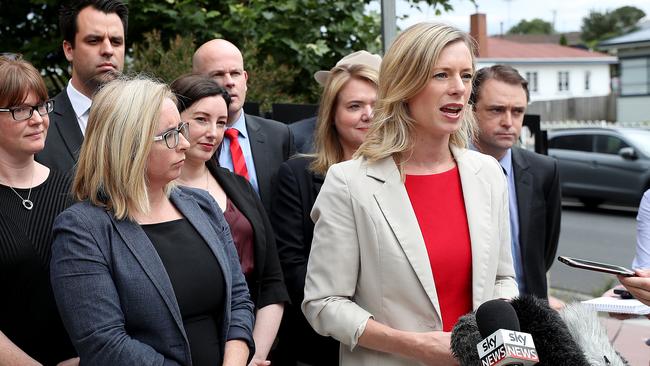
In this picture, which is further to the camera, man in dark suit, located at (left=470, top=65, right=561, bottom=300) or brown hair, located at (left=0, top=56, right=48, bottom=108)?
man in dark suit, located at (left=470, top=65, right=561, bottom=300)

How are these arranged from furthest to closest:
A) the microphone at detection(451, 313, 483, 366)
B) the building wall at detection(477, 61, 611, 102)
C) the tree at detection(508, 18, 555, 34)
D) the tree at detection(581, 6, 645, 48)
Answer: the tree at detection(508, 18, 555, 34)
the tree at detection(581, 6, 645, 48)
the building wall at detection(477, 61, 611, 102)
the microphone at detection(451, 313, 483, 366)

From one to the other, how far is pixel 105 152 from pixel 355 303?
1.01 meters

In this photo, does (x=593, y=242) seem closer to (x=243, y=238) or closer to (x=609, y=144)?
(x=609, y=144)

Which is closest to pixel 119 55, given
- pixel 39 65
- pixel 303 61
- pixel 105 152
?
pixel 105 152

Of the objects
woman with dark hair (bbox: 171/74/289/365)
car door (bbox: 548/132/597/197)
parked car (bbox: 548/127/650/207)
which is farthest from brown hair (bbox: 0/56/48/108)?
car door (bbox: 548/132/597/197)

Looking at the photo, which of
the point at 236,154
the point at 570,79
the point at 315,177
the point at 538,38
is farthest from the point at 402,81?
the point at 538,38

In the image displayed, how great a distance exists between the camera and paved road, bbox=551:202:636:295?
36.0 feet

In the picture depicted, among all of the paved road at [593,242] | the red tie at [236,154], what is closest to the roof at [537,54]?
the paved road at [593,242]

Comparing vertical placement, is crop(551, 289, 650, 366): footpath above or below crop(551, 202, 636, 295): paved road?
above

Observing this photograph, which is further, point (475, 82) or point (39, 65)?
point (39, 65)

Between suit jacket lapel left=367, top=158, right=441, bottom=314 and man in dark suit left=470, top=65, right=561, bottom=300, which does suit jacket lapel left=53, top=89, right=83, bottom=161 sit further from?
man in dark suit left=470, top=65, right=561, bottom=300

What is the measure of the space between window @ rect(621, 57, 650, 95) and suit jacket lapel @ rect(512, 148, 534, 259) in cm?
3535

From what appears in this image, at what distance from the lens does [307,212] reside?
3.69m

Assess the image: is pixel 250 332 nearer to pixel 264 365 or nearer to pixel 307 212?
pixel 264 365
